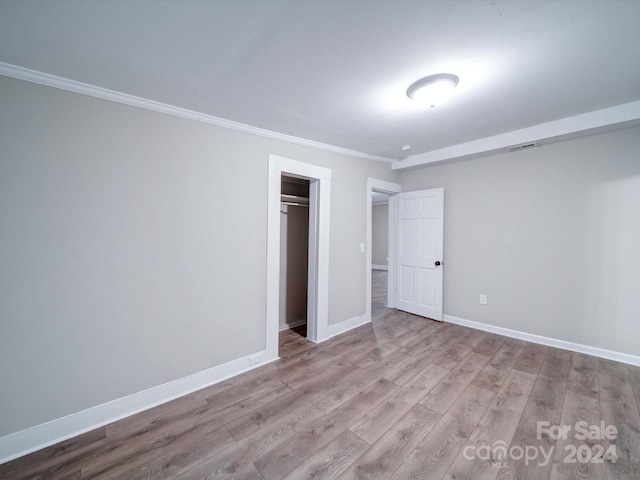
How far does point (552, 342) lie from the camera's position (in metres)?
2.97

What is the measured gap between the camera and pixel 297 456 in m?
1.53

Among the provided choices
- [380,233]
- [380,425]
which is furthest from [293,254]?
[380,233]

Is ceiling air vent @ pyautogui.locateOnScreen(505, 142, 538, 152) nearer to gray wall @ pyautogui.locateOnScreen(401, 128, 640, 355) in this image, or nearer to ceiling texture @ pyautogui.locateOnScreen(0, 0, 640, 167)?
gray wall @ pyautogui.locateOnScreen(401, 128, 640, 355)

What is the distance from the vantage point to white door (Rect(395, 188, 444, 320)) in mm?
3848

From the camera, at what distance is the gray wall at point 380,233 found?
9.05 meters

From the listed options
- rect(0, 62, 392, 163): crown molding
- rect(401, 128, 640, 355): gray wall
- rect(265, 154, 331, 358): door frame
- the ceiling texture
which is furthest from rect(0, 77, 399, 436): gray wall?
rect(401, 128, 640, 355): gray wall

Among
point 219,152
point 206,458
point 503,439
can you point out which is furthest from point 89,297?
point 503,439

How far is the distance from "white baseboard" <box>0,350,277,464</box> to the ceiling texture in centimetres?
234

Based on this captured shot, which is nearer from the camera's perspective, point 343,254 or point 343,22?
point 343,22

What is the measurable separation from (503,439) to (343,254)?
2.34 m

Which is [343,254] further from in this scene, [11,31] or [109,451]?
[11,31]

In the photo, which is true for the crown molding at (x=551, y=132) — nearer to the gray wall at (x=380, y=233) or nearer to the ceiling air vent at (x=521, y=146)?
the ceiling air vent at (x=521, y=146)

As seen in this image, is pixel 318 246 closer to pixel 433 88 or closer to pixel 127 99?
pixel 433 88

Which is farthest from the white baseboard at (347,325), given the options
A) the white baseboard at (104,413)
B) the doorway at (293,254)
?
the white baseboard at (104,413)
